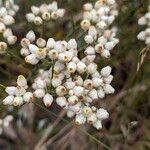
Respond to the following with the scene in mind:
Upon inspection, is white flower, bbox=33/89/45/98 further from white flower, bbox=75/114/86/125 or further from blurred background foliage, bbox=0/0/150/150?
blurred background foliage, bbox=0/0/150/150

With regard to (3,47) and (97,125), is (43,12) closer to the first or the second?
(3,47)

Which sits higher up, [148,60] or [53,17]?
[53,17]

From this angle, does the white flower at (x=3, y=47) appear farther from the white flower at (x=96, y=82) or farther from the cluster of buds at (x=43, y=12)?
the white flower at (x=96, y=82)

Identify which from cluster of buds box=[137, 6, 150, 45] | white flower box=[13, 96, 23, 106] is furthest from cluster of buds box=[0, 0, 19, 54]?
cluster of buds box=[137, 6, 150, 45]

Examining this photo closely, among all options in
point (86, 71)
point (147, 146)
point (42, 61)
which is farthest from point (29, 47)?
point (147, 146)

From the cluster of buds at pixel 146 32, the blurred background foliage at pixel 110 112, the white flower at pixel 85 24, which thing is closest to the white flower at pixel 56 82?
the white flower at pixel 85 24

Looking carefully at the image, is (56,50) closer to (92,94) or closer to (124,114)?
(92,94)

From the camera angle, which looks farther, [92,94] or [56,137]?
[56,137]
